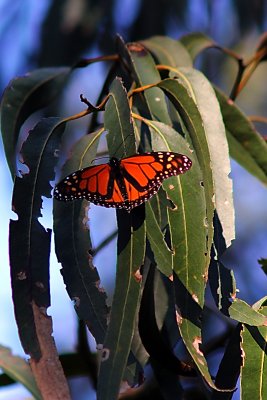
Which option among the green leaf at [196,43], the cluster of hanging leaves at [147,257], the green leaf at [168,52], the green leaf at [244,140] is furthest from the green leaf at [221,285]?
the green leaf at [196,43]

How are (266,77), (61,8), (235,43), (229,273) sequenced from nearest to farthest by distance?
1. (229,273)
2. (61,8)
3. (235,43)
4. (266,77)

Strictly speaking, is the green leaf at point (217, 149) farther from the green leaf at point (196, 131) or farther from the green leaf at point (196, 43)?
the green leaf at point (196, 43)

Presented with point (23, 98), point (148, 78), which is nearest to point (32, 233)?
point (148, 78)

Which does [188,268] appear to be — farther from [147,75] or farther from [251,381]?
[147,75]

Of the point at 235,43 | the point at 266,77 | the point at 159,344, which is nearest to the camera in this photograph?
the point at 159,344

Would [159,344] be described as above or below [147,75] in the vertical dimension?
below

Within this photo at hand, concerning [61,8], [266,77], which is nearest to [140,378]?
[61,8]
